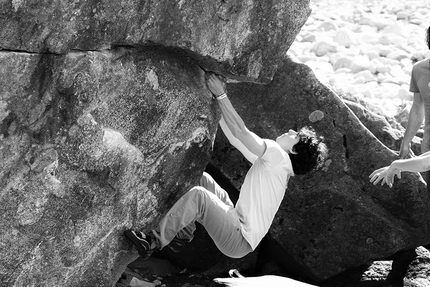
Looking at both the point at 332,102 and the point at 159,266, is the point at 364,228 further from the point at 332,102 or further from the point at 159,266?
the point at 159,266

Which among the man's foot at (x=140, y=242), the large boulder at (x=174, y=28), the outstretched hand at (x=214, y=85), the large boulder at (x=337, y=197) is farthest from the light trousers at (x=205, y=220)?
the large boulder at (x=337, y=197)

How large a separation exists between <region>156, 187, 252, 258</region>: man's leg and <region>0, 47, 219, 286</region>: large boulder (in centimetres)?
17

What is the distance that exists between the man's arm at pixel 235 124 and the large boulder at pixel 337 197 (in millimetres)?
1749

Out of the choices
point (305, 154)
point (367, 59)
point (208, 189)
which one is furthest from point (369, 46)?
point (208, 189)

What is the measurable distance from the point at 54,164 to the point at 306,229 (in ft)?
12.0

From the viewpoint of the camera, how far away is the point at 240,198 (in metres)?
7.55

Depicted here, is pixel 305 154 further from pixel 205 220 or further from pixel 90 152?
pixel 90 152

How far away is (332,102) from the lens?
8891 mm

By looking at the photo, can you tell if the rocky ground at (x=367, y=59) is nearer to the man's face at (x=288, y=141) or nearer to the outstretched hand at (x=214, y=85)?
the man's face at (x=288, y=141)

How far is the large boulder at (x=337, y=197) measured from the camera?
28.8 ft

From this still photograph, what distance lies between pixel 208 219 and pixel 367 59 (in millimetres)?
8820

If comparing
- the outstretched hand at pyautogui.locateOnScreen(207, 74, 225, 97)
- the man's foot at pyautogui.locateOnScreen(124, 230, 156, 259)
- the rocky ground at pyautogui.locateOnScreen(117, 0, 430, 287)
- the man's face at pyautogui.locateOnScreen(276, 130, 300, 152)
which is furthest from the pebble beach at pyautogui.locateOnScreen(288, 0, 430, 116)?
the man's foot at pyautogui.locateOnScreen(124, 230, 156, 259)

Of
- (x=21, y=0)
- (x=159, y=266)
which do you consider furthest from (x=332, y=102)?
(x=21, y=0)

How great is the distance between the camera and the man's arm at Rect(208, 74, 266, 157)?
7.07 m
